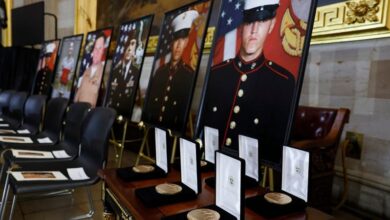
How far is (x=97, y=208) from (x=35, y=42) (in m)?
A: 4.86

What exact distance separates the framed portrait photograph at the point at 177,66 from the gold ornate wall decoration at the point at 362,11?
102cm

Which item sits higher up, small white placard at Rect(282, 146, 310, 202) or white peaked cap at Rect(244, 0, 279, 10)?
white peaked cap at Rect(244, 0, 279, 10)

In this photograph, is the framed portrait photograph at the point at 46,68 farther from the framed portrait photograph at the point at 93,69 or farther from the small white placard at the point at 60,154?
the small white placard at the point at 60,154

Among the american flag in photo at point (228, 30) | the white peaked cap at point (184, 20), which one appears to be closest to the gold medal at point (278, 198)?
the american flag in photo at point (228, 30)

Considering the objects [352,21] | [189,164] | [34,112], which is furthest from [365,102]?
[34,112]

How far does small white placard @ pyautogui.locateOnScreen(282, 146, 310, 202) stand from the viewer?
0.97 metres

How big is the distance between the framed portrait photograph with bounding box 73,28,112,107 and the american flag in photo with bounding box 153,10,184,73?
3.73 feet

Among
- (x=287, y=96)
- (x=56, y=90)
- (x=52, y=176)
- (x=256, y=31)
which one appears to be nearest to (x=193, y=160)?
(x=287, y=96)

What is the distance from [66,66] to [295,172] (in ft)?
13.2

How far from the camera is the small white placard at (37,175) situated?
1781 millimetres

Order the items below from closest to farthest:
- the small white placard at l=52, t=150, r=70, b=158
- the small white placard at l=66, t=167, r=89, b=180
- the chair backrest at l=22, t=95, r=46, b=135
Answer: the small white placard at l=66, t=167, r=89, b=180, the small white placard at l=52, t=150, r=70, b=158, the chair backrest at l=22, t=95, r=46, b=135

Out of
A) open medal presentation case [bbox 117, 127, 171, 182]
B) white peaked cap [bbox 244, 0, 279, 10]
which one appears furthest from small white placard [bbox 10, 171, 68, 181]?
white peaked cap [bbox 244, 0, 279, 10]

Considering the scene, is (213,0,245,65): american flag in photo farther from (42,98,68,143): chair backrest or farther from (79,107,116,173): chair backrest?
(42,98,68,143): chair backrest

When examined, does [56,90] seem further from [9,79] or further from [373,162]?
[373,162]
